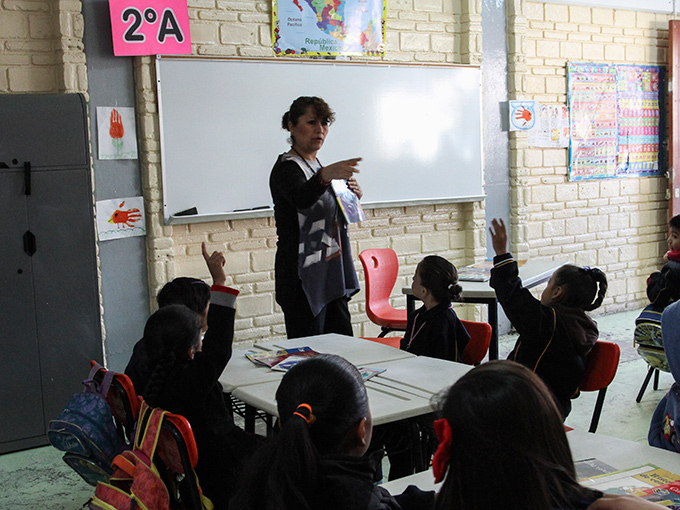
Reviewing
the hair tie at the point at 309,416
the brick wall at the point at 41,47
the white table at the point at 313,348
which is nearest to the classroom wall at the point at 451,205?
the brick wall at the point at 41,47

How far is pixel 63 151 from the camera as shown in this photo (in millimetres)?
3721

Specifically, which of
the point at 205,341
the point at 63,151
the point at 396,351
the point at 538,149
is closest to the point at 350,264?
the point at 396,351

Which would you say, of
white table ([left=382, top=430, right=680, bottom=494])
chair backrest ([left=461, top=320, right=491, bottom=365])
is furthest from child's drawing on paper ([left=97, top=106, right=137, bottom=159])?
white table ([left=382, top=430, right=680, bottom=494])

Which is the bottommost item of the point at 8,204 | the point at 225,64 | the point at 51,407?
the point at 51,407

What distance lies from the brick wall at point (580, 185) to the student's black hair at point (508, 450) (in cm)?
496

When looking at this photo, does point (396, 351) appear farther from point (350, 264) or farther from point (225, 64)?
point (225, 64)

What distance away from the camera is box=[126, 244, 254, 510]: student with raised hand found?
2146 mm

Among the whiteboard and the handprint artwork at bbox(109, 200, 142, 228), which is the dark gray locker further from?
the whiteboard

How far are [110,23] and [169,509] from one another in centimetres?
305

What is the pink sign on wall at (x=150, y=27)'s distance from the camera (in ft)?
13.6

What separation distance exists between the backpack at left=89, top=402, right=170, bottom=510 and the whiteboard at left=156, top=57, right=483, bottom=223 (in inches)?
102

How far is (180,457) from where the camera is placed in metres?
1.92

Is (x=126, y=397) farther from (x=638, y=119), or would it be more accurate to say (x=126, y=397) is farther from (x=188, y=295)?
(x=638, y=119)

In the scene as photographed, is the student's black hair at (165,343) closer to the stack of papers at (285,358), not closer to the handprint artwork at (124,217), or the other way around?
the stack of papers at (285,358)
